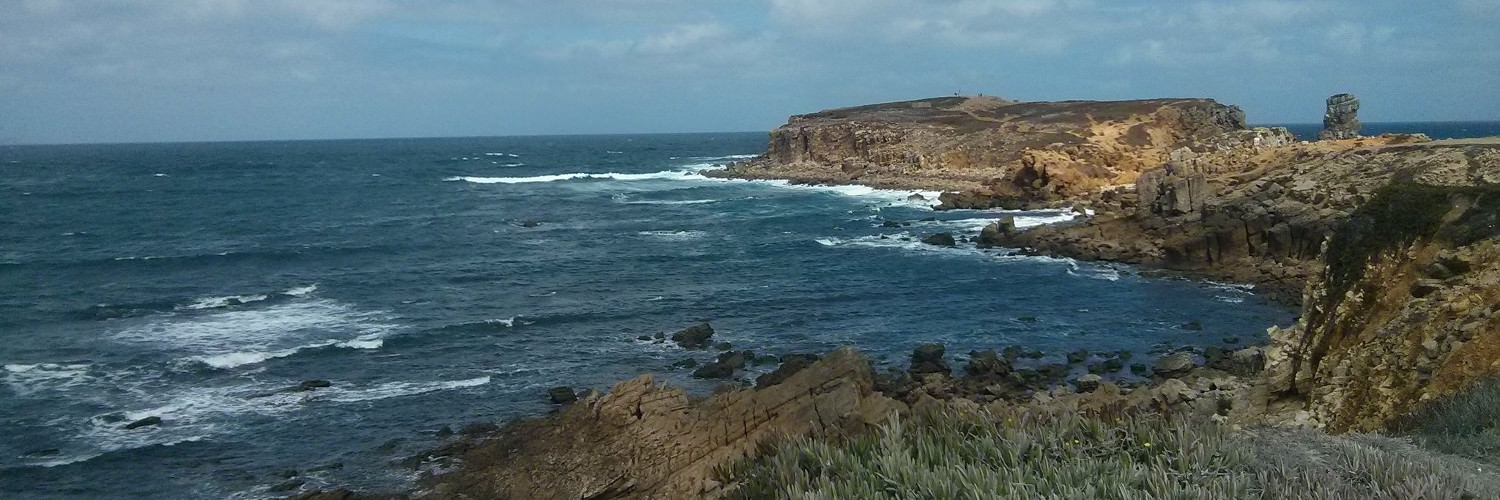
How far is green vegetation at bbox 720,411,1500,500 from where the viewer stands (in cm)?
629

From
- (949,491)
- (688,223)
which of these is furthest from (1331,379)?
(688,223)

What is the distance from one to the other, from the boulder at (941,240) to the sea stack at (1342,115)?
35.8 m

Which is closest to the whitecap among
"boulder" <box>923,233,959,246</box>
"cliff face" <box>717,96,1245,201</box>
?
"boulder" <box>923,233,959,246</box>

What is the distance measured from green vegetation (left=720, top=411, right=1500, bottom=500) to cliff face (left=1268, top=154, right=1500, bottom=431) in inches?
176

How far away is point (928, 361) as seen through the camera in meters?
26.2

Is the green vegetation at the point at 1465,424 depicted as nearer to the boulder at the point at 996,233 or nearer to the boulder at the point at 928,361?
the boulder at the point at 928,361

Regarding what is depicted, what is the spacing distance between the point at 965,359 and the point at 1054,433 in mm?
20185

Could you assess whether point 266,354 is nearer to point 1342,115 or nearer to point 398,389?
point 398,389

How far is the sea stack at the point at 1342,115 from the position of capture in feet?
221

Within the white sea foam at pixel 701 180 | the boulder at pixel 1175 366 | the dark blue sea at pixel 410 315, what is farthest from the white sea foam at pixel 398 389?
the white sea foam at pixel 701 180

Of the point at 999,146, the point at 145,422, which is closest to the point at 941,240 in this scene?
the point at 145,422

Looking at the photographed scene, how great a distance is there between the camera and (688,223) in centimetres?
5953

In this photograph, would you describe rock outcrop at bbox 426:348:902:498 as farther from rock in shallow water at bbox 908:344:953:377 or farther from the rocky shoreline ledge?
rock in shallow water at bbox 908:344:953:377

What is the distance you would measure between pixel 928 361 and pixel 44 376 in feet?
76.9
